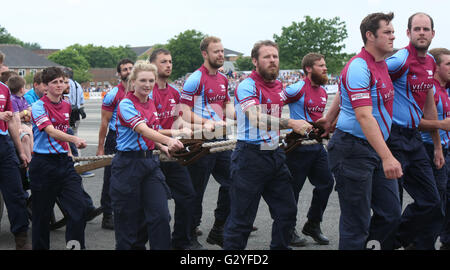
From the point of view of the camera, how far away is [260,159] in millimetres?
4602

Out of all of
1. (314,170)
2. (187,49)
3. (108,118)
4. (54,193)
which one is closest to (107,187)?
(108,118)

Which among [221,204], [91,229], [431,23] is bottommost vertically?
[91,229]

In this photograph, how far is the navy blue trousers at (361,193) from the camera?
4.13 m

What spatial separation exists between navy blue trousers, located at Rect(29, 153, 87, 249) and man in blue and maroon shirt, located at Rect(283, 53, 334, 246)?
224 cm

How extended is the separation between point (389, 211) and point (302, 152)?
6.03 feet

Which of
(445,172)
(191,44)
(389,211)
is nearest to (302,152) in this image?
(445,172)

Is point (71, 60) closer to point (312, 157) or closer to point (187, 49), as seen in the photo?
point (187, 49)

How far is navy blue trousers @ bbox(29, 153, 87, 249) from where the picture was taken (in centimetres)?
527

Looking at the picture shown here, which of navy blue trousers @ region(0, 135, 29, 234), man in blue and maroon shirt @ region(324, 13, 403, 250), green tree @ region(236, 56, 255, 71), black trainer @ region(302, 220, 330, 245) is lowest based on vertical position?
black trainer @ region(302, 220, 330, 245)

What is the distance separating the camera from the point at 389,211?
4.24m

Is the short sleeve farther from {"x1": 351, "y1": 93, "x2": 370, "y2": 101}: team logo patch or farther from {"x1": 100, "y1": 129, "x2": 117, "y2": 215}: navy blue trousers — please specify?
→ {"x1": 351, "y1": 93, "x2": 370, "y2": 101}: team logo patch

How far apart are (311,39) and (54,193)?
75444mm

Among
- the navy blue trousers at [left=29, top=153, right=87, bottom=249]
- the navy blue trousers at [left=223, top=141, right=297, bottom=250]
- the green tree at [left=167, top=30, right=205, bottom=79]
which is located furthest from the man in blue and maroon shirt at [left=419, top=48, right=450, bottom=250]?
the green tree at [left=167, top=30, right=205, bottom=79]

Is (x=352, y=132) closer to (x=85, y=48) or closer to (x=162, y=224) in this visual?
(x=162, y=224)
